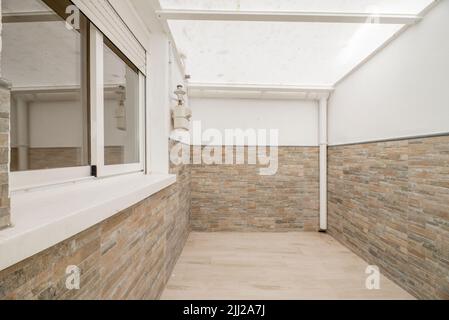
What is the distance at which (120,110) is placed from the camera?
1.76m

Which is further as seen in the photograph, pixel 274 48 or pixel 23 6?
pixel 274 48

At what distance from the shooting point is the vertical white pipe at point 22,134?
0.95 meters

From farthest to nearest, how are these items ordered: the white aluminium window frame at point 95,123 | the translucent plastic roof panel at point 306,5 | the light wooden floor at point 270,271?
the light wooden floor at point 270,271, the translucent plastic roof panel at point 306,5, the white aluminium window frame at point 95,123

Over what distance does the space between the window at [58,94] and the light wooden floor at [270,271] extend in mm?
1371

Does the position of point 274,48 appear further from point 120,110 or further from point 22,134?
point 22,134

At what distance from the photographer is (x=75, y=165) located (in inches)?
48.9

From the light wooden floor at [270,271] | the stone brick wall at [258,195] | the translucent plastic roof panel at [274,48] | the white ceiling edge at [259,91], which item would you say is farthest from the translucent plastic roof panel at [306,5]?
the light wooden floor at [270,271]

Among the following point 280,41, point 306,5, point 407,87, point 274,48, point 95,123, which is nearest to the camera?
point 95,123

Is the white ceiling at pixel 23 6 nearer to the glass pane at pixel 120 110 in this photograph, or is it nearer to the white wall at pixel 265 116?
the glass pane at pixel 120 110

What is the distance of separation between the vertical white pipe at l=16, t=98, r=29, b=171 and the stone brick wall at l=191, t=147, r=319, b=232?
277 centimetres

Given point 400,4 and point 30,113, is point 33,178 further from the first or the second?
point 400,4

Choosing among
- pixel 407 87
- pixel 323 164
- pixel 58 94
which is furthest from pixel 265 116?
pixel 58 94

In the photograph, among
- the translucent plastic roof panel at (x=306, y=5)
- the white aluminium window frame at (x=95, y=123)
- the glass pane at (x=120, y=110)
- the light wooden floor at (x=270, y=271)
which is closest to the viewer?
the white aluminium window frame at (x=95, y=123)

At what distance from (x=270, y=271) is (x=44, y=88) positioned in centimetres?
246
